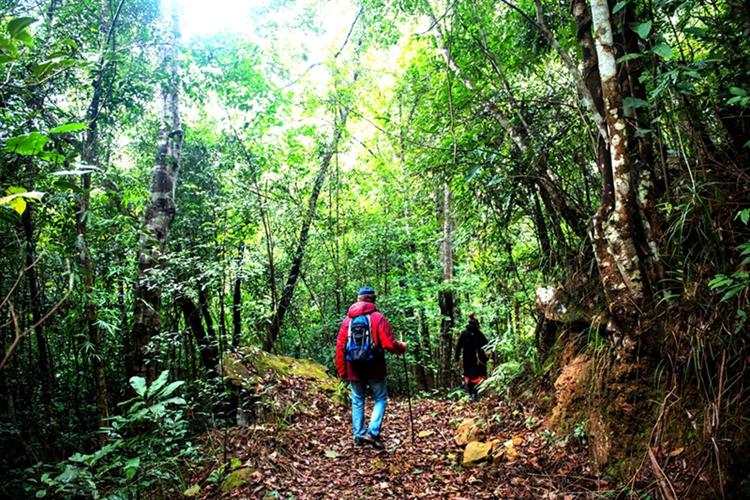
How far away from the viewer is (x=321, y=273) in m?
12.8

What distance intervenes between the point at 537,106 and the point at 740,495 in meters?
4.65

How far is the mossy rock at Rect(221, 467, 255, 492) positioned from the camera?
4469 mm

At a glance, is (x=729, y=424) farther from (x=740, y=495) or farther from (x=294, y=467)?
(x=294, y=467)

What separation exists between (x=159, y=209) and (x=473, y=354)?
649 cm

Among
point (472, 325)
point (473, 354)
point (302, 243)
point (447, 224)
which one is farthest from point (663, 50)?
point (302, 243)

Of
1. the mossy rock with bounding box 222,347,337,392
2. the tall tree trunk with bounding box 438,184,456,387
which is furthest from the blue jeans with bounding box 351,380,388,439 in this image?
the tall tree trunk with bounding box 438,184,456,387

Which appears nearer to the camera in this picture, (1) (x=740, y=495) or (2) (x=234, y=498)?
(1) (x=740, y=495)

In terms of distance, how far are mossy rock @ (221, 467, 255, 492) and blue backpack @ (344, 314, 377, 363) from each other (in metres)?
1.77

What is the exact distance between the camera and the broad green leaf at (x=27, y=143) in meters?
1.53

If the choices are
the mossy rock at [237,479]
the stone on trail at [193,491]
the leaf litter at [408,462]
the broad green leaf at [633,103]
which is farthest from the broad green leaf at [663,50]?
the stone on trail at [193,491]

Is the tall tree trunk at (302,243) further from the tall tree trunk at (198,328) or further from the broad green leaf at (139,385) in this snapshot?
the broad green leaf at (139,385)

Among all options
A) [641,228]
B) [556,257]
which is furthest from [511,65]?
[641,228]

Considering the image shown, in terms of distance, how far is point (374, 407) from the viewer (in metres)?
5.66

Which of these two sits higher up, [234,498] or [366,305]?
[366,305]
